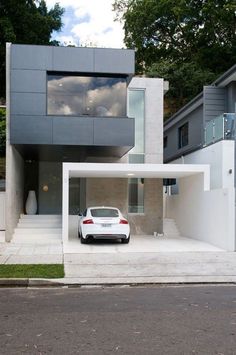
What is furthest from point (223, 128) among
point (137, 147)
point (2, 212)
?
point (2, 212)

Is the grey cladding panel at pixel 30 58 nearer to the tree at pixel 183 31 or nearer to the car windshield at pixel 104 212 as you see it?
the car windshield at pixel 104 212

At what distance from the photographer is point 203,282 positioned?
11586 millimetres

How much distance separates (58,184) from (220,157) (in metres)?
8.58

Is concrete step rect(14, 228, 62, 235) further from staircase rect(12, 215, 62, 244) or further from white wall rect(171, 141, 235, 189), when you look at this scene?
white wall rect(171, 141, 235, 189)

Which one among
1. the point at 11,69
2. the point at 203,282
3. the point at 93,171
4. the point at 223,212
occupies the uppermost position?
the point at 11,69

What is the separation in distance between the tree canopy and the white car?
21.1m

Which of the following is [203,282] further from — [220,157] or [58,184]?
[58,184]

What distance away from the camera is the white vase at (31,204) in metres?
23.4

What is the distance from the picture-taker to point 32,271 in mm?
12117

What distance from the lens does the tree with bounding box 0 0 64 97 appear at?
29375 millimetres

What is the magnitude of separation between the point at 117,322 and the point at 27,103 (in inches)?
497

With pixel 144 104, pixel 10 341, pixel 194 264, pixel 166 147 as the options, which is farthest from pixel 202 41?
pixel 10 341

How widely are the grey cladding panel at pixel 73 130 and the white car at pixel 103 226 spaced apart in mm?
2731

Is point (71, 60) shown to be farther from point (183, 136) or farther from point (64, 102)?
point (183, 136)
